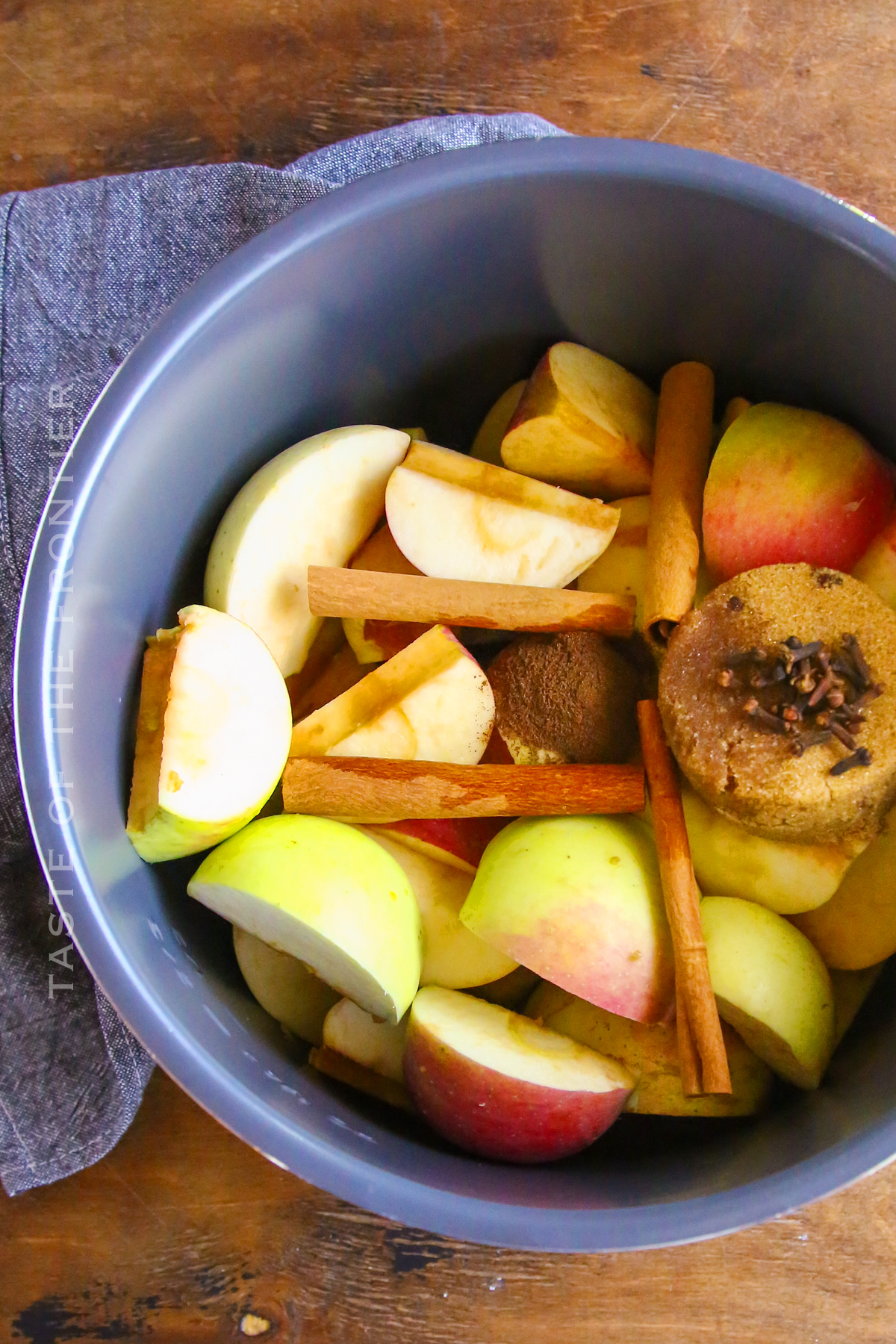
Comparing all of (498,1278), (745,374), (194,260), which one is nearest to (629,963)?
(498,1278)

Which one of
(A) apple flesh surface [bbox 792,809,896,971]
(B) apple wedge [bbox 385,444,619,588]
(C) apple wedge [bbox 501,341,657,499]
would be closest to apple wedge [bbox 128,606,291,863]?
(B) apple wedge [bbox 385,444,619,588]

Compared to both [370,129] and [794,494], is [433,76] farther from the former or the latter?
[794,494]

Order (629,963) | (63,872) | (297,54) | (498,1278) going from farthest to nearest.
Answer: (297,54) → (498,1278) → (629,963) → (63,872)

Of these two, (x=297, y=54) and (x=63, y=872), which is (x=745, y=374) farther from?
(x=63, y=872)

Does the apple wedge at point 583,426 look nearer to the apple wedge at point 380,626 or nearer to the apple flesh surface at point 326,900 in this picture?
the apple wedge at point 380,626

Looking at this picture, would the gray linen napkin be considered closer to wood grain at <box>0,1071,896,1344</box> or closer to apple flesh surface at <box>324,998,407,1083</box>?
wood grain at <box>0,1071,896,1344</box>

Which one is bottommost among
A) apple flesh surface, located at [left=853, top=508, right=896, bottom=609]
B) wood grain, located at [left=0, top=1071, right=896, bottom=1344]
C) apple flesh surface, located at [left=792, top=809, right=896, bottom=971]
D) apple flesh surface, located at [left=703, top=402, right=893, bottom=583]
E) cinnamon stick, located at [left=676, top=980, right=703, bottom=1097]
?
wood grain, located at [left=0, top=1071, right=896, bottom=1344]

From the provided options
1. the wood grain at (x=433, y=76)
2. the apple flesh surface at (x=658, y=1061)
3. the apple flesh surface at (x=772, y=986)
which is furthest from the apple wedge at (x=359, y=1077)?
the wood grain at (x=433, y=76)

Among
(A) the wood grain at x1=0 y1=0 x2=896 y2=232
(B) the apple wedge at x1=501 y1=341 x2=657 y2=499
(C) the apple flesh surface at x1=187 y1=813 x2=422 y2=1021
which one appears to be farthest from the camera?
(A) the wood grain at x1=0 y1=0 x2=896 y2=232
